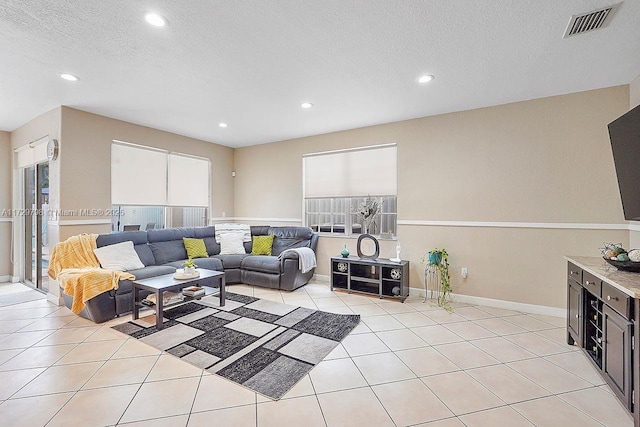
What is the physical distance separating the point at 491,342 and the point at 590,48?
274 centimetres

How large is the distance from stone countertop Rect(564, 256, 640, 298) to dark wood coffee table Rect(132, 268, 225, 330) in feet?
12.0

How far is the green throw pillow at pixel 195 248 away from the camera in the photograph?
4793 mm

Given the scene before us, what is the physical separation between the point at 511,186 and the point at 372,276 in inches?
87.1

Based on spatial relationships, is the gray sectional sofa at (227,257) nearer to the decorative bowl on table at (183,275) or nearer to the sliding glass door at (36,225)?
the decorative bowl on table at (183,275)

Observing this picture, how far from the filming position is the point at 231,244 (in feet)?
17.1

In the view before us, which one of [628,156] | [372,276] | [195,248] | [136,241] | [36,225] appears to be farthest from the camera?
[195,248]

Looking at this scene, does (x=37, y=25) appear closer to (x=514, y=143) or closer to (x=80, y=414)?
(x=80, y=414)

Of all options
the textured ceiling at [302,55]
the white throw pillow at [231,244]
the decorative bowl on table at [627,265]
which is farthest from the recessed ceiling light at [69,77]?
the decorative bowl on table at [627,265]

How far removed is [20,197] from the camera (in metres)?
4.83

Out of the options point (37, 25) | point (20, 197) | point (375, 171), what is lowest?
point (20, 197)

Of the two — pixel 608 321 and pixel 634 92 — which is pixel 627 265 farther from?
pixel 634 92

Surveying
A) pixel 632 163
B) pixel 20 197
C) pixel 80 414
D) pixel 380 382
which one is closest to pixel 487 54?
pixel 632 163

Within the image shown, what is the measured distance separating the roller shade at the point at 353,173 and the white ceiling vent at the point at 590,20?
2460mm

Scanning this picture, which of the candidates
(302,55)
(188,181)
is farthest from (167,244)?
(302,55)
